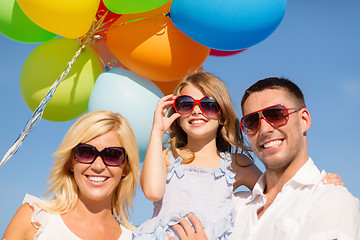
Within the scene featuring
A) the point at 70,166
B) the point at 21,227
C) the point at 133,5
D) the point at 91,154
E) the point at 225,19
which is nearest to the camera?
the point at 21,227

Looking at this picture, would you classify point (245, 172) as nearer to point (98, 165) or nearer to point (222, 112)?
point (222, 112)

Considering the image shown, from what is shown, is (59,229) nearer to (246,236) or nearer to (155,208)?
(155,208)

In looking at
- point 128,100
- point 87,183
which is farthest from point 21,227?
point 128,100

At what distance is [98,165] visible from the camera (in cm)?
274

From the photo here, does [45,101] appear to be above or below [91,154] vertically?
above

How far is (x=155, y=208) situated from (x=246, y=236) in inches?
35.3

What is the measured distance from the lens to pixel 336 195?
2219 mm

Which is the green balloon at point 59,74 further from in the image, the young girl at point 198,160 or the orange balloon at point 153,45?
the young girl at point 198,160

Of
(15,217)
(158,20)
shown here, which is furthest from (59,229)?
(158,20)

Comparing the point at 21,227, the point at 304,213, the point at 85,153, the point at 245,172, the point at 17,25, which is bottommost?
the point at 21,227

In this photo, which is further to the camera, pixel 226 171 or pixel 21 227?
pixel 226 171

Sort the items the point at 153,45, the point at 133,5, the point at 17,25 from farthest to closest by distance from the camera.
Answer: the point at 17,25
the point at 153,45
the point at 133,5

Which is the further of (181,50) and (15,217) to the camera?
(181,50)

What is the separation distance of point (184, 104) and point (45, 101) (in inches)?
49.7
